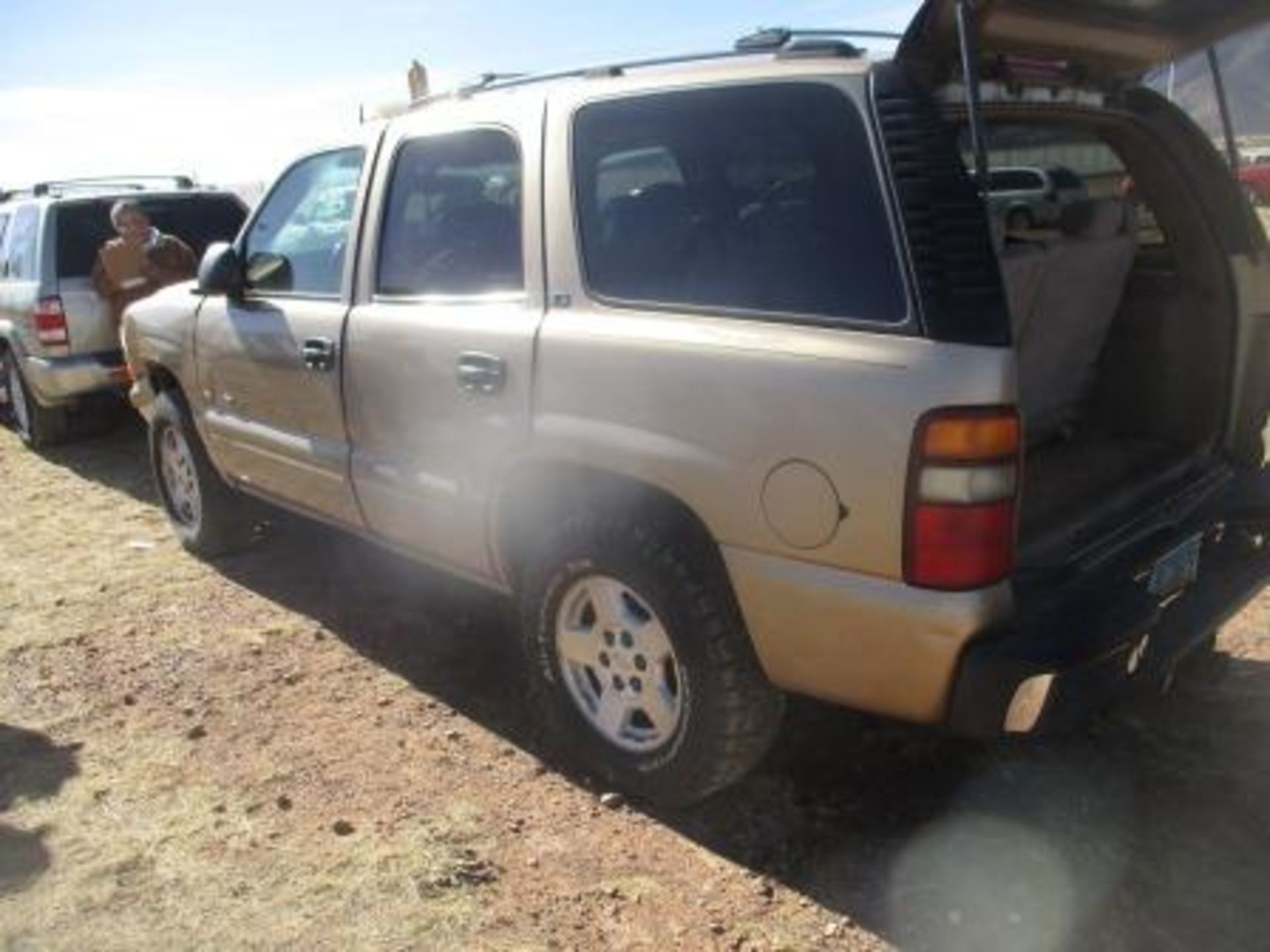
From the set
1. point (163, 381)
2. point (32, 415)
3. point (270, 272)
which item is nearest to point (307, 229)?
point (270, 272)

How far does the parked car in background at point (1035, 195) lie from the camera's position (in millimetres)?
3844

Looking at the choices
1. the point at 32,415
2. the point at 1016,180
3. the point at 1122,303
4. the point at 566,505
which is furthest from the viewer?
the point at 32,415

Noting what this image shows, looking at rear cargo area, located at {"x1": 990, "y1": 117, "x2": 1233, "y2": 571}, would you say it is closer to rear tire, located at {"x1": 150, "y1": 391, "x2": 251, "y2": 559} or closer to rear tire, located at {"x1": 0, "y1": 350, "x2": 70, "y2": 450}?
rear tire, located at {"x1": 150, "y1": 391, "x2": 251, "y2": 559}

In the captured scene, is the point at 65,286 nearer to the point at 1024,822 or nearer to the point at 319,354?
the point at 319,354

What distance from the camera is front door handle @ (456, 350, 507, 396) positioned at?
11.2 feet

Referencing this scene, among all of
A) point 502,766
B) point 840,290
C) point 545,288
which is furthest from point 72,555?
point 840,290

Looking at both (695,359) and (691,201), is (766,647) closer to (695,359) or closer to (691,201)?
(695,359)

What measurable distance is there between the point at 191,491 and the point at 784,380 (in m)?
3.89

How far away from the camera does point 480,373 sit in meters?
3.46

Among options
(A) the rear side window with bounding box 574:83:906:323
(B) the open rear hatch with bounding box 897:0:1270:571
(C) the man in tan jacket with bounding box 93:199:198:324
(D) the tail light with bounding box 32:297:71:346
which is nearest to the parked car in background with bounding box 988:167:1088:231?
(B) the open rear hatch with bounding box 897:0:1270:571

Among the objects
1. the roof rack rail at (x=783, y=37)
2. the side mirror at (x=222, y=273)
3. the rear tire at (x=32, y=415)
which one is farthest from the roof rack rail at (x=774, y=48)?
the rear tire at (x=32, y=415)

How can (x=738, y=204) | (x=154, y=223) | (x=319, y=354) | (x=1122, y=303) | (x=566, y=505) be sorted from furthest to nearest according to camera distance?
(x=154, y=223)
(x=319, y=354)
(x=1122, y=303)
(x=566, y=505)
(x=738, y=204)

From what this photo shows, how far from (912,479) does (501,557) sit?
4.81ft

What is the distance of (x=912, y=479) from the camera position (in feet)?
8.36
